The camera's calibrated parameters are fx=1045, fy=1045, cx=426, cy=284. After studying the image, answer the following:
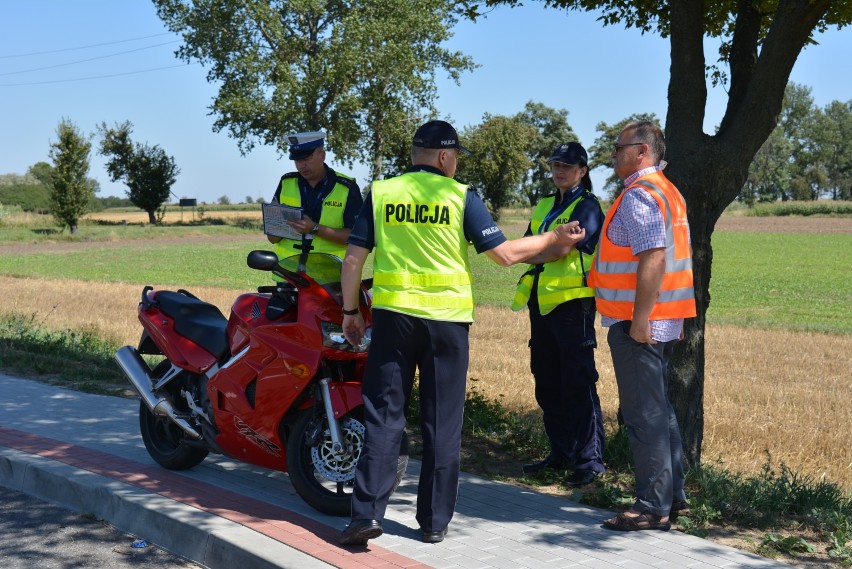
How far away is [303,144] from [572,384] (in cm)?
227

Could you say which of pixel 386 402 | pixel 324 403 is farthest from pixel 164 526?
pixel 386 402

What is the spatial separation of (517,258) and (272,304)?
4.79 feet

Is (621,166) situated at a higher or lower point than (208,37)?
lower

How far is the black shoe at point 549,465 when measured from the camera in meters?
6.52

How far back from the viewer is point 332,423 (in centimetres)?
543

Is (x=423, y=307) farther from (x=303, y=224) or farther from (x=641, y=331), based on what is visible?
(x=303, y=224)

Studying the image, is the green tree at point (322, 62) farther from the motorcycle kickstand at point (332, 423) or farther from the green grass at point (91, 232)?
the motorcycle kickstand at point (332, 423)

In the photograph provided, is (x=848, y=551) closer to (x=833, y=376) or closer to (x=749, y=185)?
(x=833, y=376)

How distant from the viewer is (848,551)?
4.87 metres

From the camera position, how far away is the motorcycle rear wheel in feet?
21.2

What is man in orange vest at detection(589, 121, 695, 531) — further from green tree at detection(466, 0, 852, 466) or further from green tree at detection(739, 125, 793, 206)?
green tree at detection(739, 125, 793, 206)

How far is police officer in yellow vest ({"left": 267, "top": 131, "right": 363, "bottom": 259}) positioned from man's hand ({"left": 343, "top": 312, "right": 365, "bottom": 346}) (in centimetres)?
129

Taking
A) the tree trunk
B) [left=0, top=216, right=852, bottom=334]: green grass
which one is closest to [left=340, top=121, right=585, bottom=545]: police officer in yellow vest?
the tree trunk

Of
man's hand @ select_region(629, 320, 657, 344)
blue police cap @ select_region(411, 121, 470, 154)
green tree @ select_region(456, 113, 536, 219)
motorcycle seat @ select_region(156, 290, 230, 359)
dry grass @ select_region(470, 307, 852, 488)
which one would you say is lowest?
dry grass @ select_region(470, 307, 852, 488)
